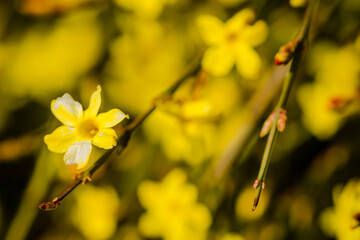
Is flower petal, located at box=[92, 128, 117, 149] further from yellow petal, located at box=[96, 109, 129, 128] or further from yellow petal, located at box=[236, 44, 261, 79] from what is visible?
yellow petal, located at box=[236, 44, 261, 79]

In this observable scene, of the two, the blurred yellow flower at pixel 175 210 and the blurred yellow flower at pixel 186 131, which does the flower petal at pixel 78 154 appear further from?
the blurred yellow flower at pixel 175 210

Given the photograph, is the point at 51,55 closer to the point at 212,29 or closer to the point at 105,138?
the point at 212,29

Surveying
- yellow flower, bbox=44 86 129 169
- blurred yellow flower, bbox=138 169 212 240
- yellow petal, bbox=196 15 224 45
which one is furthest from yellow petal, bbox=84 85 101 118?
blurred yellow flower, bbox=138 169 212 240

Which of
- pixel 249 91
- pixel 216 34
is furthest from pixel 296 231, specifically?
pixel 216 34

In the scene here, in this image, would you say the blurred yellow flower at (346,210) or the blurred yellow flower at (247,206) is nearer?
the blurred yellow flower at (346,210)

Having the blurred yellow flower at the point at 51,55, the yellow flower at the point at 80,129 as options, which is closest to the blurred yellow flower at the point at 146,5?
the blurred yellow flower at the point at 51,55

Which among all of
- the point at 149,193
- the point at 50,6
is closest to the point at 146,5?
the point at 50,6
